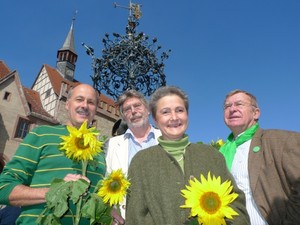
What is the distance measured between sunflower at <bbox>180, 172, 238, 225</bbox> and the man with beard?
6.59 feet

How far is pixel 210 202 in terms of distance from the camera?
1850mm

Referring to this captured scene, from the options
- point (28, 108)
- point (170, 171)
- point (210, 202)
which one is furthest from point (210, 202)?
point (28, 108)

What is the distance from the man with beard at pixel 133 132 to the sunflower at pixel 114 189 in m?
1.45

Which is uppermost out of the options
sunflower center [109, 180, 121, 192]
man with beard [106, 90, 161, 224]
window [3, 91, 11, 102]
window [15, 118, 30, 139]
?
window [3, 91, 11, 102]

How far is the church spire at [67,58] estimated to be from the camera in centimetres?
4172

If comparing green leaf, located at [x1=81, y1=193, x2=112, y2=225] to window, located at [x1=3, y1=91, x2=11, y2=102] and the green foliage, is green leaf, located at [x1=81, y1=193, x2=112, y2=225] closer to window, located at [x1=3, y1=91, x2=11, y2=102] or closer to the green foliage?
the green foliage

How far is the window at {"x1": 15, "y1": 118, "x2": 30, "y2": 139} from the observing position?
23.4 metres

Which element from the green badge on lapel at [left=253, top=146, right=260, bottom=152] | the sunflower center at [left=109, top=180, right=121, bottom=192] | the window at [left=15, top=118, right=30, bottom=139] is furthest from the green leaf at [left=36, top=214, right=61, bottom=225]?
the window at [left=15, top=118, right=30, bottom=139]

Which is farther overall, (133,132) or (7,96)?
(7,96)

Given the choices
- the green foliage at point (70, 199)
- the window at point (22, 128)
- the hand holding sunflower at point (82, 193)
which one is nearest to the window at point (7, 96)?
the window at point (22, 128)

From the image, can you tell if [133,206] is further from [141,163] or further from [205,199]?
[205,199]

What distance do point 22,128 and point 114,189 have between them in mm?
23774

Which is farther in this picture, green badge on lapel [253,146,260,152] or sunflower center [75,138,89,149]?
green badge on lapel [253,146,260,152]

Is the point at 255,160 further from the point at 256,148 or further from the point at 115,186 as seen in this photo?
the point at 115,186
